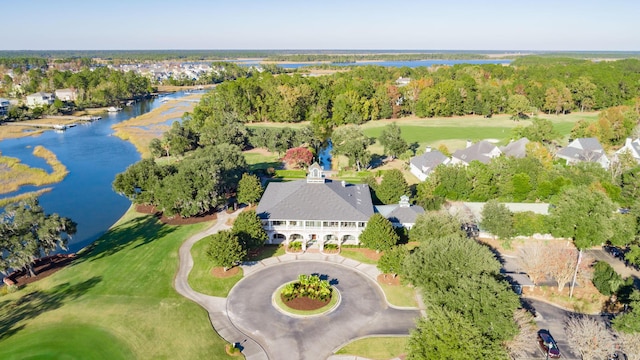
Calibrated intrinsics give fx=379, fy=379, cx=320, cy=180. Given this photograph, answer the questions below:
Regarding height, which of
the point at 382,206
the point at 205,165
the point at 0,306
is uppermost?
the point at 205,165

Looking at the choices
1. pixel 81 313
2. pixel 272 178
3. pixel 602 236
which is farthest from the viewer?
pixel 272 178

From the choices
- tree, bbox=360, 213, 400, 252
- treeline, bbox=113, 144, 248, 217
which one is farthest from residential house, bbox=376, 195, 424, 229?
treeline, bbox=113, 144, 248, 217

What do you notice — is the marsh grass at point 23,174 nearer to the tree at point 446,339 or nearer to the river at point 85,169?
the river at point 85,169

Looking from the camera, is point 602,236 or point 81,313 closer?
point 81,313

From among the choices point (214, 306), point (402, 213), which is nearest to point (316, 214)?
point (402, 213)

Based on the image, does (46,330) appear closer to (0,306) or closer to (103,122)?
(0,306)

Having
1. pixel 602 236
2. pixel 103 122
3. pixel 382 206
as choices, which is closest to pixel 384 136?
pixel 382 206

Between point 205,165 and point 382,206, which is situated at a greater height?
point 205,165

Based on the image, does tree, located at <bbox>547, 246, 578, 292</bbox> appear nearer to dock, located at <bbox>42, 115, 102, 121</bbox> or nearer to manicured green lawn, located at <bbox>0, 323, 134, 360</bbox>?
manicured green lawn, located at <bbox>0, 323, 134, 360</bbox>
